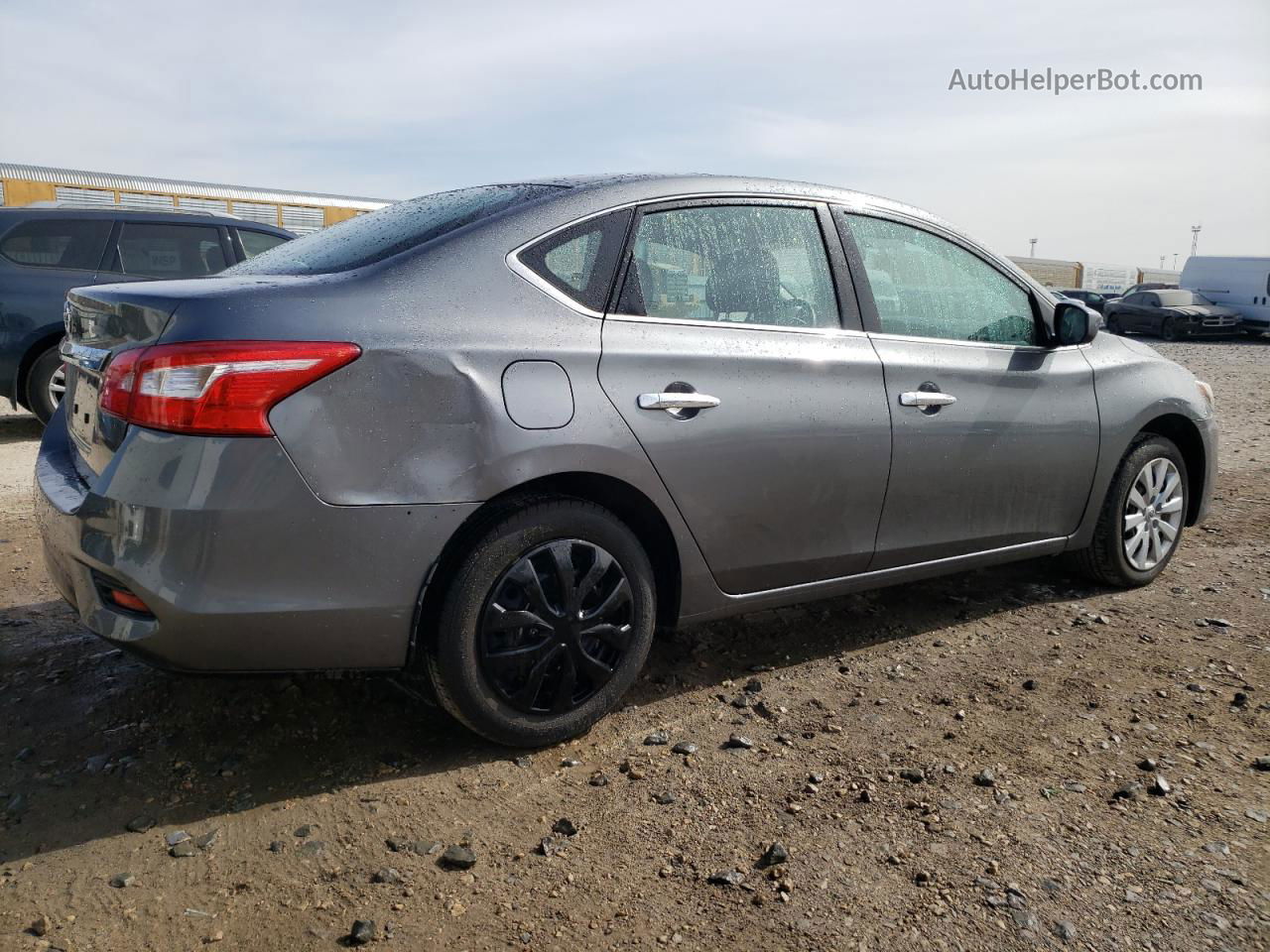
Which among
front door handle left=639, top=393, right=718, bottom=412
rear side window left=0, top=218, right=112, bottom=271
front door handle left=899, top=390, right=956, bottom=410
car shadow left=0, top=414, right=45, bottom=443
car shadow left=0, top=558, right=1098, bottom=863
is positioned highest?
rear side window left=0, top=218, right=112, bottom=271

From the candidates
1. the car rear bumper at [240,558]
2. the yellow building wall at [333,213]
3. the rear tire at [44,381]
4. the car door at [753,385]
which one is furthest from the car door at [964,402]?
the yellow building wall at [333,213]

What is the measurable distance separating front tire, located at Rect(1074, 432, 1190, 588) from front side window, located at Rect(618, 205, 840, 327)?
5.83 ft

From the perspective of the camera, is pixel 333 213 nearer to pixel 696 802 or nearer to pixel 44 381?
pixel 44 381

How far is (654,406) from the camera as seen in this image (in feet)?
9.92

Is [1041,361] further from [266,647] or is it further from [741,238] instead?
[266,647]

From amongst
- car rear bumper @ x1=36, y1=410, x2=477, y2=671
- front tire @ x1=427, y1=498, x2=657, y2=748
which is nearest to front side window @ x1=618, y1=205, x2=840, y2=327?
front tire @ x1=427, y1=498, x2=657, y2=748

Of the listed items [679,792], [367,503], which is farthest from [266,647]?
[679,792]

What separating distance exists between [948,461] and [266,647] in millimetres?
2361

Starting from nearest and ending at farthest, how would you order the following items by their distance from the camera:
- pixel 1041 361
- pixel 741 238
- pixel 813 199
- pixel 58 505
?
1. pixel 58 505
2. pixel 741 238
3. pixel 813 199
4. pixel 1041 361

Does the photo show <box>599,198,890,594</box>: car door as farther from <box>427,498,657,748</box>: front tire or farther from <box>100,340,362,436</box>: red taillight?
<box>100,340,362,436</box>: red taillight

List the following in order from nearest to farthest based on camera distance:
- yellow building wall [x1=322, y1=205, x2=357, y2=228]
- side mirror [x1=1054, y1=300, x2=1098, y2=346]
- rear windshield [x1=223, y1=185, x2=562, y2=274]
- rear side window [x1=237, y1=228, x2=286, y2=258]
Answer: rear windshield [x1=223, y1=185, x2=562, y2=274]
side mirror [x1=1054, y1=300, x2=1098, y2=346]
rear side window [x1=237, y1=228, x2=286, y2=258]
yellow building wall [x1=322, y1=205, x2=357, y2=228]

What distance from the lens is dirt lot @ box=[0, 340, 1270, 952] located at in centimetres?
227

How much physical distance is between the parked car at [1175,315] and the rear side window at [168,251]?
77.0 feet

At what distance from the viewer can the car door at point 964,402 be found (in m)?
3.67
